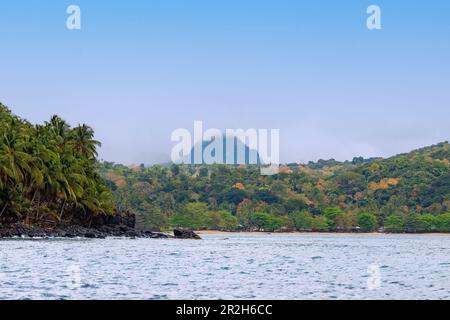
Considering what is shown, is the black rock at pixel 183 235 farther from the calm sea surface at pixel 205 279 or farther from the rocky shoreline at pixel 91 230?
the calm sea surface at pixel 205 279

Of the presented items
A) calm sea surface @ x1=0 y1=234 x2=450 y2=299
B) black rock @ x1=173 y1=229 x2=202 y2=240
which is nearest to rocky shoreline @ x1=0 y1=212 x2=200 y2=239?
black rock @ x1=173 y1=229 x2=202 y2=240

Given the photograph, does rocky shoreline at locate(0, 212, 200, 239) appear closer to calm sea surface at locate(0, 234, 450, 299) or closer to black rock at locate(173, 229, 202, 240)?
black rock at locate(173, 229, 202, 240)

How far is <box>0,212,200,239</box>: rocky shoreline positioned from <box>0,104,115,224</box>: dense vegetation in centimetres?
159

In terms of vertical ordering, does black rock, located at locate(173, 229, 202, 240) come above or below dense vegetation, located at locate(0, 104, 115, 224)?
below

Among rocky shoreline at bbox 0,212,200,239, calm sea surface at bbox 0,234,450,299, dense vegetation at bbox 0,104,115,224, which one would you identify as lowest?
calm sea surface at bbox 0,234,450,299

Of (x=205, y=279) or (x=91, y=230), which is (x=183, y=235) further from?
(x=205, y=279)

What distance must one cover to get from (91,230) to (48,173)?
19.0 m

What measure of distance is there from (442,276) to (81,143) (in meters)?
92.6

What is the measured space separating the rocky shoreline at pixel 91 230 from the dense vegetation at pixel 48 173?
5.21 feet

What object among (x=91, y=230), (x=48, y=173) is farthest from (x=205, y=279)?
(x=91, y=230)

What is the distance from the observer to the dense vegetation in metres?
108

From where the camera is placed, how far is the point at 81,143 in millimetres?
136750
